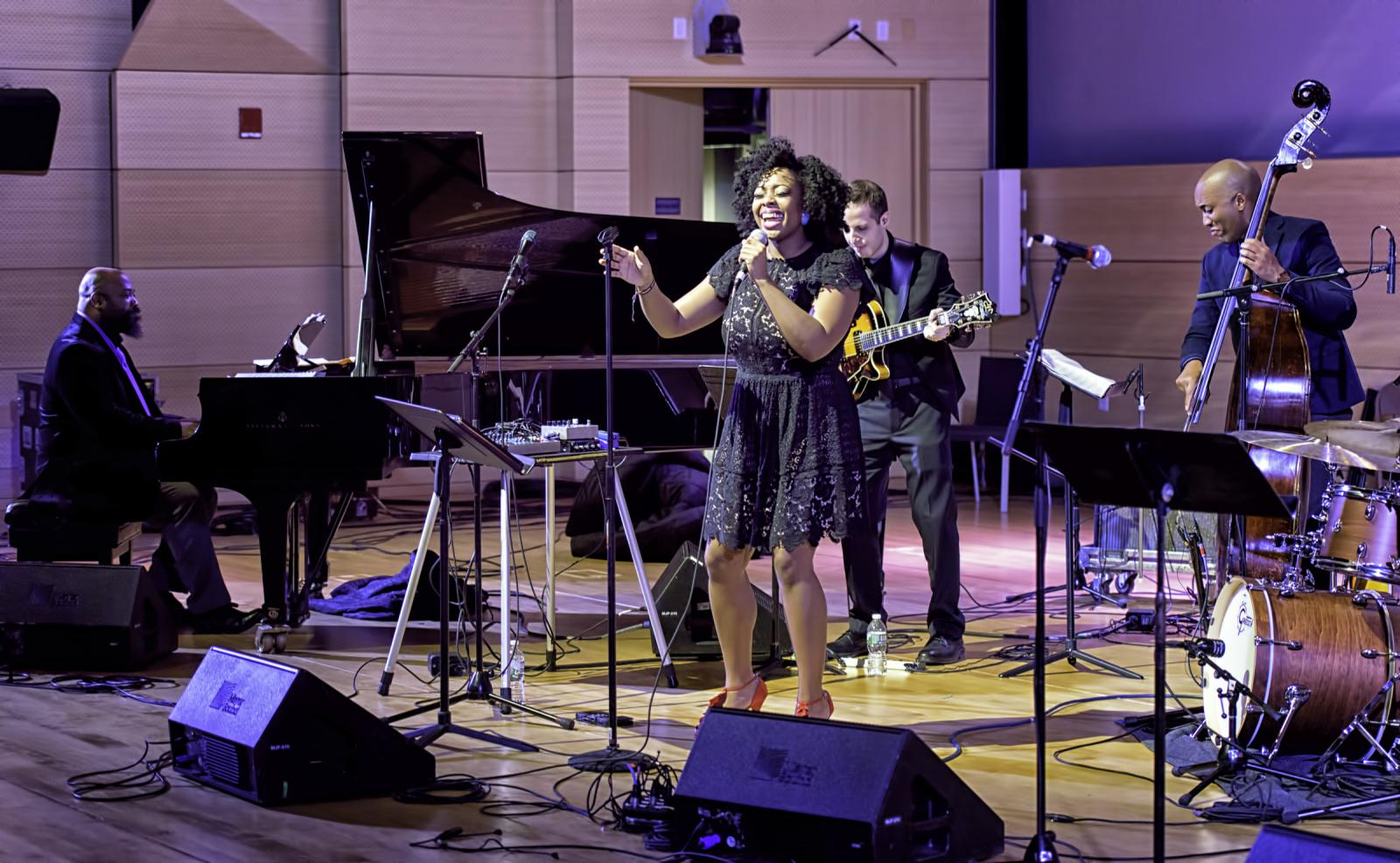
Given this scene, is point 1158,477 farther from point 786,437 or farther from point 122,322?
point 122,322

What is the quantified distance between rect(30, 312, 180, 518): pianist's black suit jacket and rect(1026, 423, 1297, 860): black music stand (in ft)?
12.8

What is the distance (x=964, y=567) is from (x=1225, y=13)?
3.53m

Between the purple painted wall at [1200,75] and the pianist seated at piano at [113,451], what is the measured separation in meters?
5.66

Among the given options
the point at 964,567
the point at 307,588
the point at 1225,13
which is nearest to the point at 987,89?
the point at 1225,13

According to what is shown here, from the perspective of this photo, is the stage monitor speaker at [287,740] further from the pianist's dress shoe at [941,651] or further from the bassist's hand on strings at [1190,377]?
the bassist's hand on strings at [1190,377]

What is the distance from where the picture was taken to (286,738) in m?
4.14

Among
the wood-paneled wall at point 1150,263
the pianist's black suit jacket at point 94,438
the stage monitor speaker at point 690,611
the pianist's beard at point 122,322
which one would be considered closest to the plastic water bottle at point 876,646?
the stage monitor speaker at point 690,611

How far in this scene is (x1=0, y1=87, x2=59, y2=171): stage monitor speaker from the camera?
8.45m

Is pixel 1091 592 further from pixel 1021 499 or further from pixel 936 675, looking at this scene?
pixel 1021 499

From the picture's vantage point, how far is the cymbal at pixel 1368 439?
387 cm

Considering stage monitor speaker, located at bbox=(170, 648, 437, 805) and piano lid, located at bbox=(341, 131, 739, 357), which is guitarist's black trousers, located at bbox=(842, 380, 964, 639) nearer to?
piano lid, located at bbox=(341, 131, 739, 357)

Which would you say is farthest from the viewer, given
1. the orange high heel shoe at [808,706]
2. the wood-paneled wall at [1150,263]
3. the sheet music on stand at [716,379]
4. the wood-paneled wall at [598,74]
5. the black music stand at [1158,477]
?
the wood-paneled wall at [598,74]

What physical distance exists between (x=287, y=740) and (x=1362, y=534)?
2.74 metres

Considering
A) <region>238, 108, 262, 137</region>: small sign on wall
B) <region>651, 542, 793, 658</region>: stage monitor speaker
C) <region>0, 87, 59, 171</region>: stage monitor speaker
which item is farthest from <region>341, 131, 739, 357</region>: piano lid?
<region>238, 108, 262, 137</region>: small sign on wall
